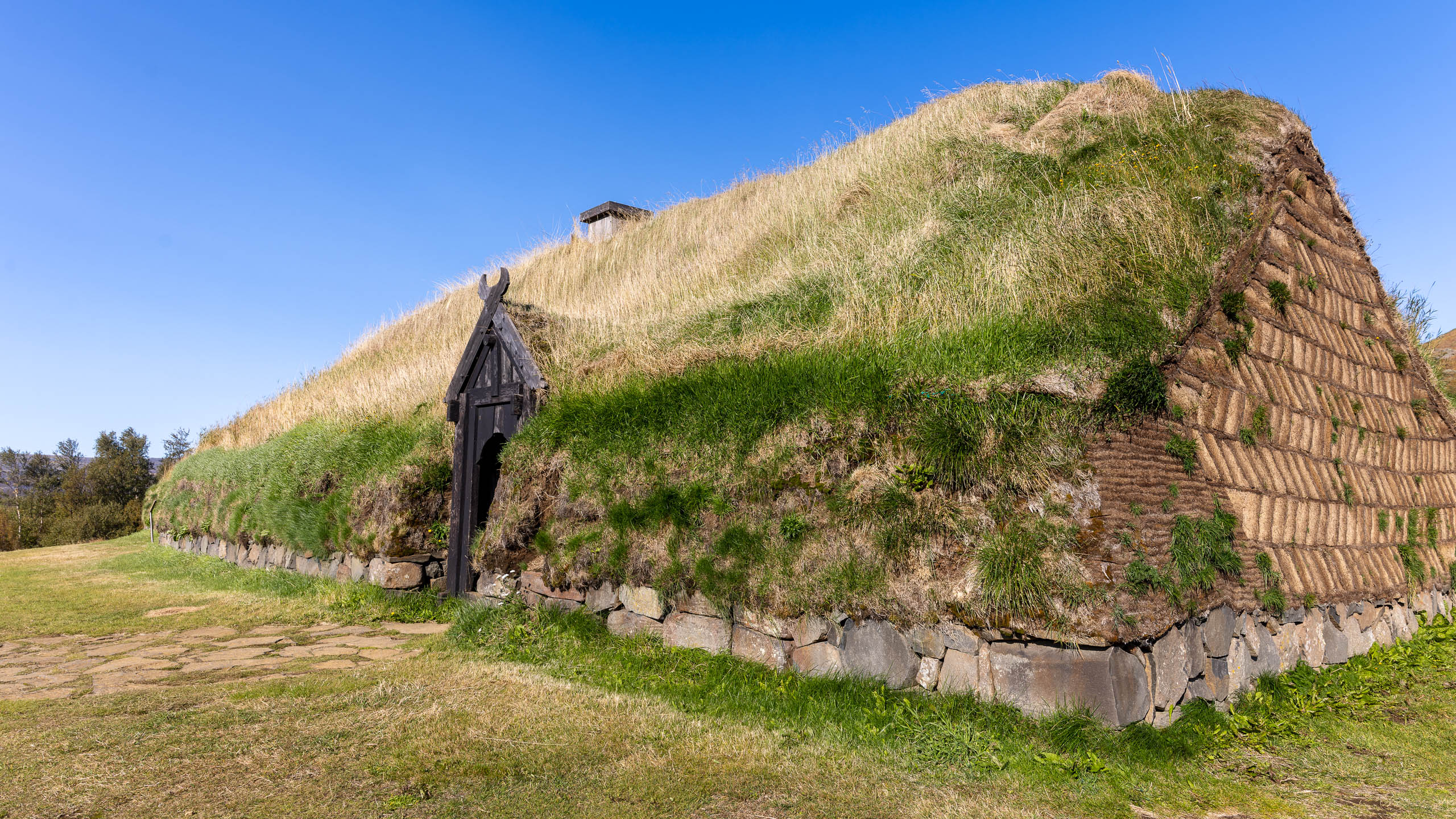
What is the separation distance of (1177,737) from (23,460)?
40894 millimetres

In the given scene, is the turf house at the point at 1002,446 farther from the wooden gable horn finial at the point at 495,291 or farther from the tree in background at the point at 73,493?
the tree in background at the point at 73,493

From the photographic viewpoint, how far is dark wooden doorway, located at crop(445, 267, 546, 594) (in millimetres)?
9406

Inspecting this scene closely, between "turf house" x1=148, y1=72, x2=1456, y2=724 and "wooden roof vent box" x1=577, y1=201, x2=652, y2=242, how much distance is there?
12101 mm

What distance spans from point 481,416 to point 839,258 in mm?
4989

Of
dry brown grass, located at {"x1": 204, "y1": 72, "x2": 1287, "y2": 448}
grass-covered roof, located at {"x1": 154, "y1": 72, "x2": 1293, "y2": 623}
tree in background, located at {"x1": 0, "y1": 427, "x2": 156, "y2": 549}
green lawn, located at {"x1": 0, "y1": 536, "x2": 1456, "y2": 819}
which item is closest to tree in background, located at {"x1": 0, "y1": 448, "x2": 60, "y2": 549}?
tree in background, located at {"x1": 0, "y1": 427, "x2": 156, "y2": 549}

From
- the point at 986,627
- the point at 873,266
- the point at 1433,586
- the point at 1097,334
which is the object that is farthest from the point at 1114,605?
the point at 1433,586

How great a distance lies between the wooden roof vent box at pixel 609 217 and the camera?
23306 mm

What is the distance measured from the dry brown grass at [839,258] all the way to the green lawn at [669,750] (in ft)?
10.5

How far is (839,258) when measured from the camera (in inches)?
400

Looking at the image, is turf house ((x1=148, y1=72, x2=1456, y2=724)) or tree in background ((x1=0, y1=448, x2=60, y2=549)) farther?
tree in background ((x1=0, y1=448, x2=60, y2=549))

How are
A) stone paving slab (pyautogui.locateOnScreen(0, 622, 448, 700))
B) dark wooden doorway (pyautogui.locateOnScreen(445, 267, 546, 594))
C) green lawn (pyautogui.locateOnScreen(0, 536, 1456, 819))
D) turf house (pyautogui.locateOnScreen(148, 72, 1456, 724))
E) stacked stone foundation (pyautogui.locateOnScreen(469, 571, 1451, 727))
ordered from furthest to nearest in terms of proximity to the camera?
dark wooden doorway (pyautogui.locateOnScreen(445, 267, 546, 594)) → stone paving slab (pyautogui.locateOnScreen(0, 622, 448, 700)) → turf house (pyautogui.locateOnScreen(148, 72, 1456, 724)) → stacked stone foundation (pyautogui.locateOnScreen(469, 571, 1451, 727)) → green lawn (pyautogui.locateOnScreen(0, 536, 1456, 819))

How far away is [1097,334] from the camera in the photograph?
572 centimetres

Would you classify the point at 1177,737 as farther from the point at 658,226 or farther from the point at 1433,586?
the point at 658,226

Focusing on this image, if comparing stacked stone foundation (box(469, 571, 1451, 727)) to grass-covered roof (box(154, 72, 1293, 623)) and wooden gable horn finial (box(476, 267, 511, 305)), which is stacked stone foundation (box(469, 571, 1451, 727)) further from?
wooden gable horn finial (box(476, 267, 511, 305))
